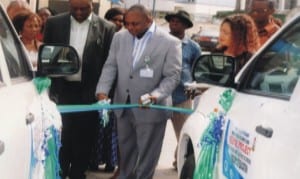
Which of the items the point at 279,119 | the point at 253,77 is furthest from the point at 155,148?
the point at 279,119

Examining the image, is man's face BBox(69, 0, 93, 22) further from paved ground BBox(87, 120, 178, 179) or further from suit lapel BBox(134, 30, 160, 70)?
paved ground BBox(87, 120, 178, 179)

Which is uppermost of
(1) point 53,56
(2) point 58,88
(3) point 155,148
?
(1) point 53,56

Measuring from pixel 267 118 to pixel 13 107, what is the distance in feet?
3.49

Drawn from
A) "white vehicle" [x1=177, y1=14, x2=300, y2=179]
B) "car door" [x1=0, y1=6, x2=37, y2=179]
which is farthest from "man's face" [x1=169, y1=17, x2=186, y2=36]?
"car door" [x1=0, y1=6, x2=37, y2=179]

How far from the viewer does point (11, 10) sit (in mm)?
6641

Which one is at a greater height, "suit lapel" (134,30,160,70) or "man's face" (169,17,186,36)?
"man's face" (169,17,186,36)

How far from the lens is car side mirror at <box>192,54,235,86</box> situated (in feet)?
12.6

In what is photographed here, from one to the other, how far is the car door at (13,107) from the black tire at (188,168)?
1.36 m

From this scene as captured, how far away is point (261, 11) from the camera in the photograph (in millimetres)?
5844

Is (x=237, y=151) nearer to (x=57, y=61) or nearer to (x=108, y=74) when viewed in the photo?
(x=57, y=61)

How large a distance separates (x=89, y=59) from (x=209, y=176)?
8.80ft

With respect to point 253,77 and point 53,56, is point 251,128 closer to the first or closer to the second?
point 253,77

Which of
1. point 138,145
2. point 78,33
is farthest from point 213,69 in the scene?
point 78,33

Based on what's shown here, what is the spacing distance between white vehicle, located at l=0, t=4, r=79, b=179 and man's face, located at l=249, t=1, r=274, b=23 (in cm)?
241
